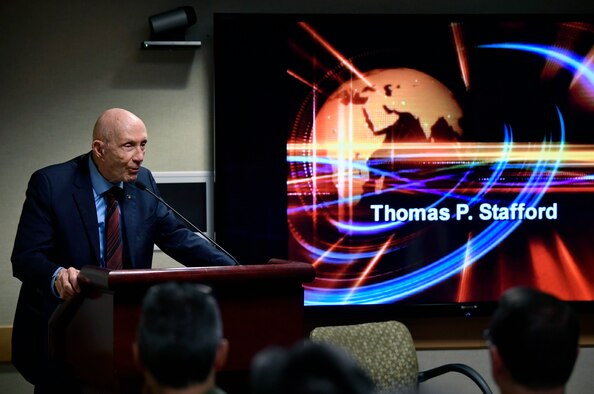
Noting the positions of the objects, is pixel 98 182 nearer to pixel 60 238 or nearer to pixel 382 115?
pixel 60 238

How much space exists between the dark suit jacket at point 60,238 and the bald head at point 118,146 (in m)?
0.07

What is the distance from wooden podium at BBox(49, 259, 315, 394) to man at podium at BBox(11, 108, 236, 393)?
1.34 feet

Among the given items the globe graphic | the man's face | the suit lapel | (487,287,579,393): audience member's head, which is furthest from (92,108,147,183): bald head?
(487,287,579,393): audience member's head

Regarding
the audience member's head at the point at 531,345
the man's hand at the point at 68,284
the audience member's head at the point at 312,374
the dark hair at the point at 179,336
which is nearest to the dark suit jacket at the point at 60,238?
the man's hand at the point at 68,284

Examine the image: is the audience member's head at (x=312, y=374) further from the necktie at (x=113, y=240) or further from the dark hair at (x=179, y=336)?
the necktie at (x=113, y=240)

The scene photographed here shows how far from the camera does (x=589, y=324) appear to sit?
17.5 feet

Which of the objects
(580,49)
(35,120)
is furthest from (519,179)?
(35,120)

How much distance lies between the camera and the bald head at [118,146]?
371 centimetres

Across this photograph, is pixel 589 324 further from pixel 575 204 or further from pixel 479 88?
pixel 479 88

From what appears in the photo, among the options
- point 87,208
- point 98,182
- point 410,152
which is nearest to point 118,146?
point 98,182

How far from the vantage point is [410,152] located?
5.11m

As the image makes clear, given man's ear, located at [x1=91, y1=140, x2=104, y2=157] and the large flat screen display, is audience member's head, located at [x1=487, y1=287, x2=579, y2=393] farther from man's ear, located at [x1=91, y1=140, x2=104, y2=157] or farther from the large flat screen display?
the large flat screen display

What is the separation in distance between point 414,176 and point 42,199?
7.22ft

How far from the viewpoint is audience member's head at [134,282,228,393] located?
188 cm
